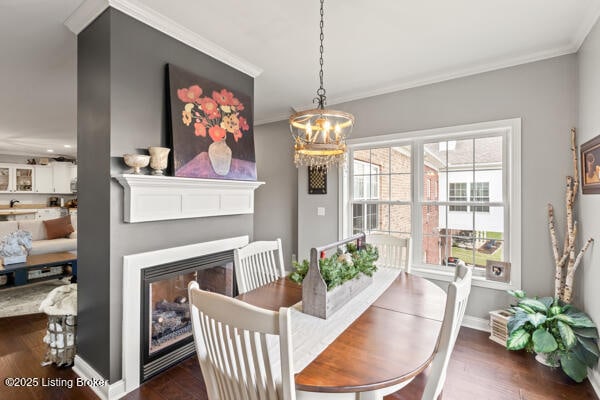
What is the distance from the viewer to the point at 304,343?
4.12 ft

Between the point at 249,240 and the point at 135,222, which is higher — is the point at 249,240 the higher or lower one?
the lower one

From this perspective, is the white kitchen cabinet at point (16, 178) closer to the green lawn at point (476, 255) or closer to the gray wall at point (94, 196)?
the gray wall at point (94, 196)

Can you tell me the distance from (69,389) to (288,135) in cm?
370

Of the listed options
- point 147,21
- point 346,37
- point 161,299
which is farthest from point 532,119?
point 161,299

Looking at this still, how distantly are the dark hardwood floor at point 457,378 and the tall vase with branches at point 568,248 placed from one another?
0.64m

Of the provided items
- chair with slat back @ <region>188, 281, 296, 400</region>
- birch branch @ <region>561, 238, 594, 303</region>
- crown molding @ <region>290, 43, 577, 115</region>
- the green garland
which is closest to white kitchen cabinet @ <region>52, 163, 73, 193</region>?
crown molding @ <region>290, 43, 577, 115</region>

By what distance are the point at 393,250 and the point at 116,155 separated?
239 centimetres

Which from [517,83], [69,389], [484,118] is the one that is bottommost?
[69,389]

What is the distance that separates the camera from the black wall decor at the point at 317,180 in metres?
3.93

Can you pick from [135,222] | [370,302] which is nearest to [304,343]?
[370,302]

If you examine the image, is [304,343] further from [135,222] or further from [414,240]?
[414,240]

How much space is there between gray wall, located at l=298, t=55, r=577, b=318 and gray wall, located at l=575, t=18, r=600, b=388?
156 millimetres

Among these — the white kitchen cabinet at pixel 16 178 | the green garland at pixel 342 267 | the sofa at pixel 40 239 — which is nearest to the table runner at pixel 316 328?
the green garland at pixel 342 267

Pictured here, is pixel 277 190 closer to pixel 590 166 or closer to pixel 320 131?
pixel 320 131
